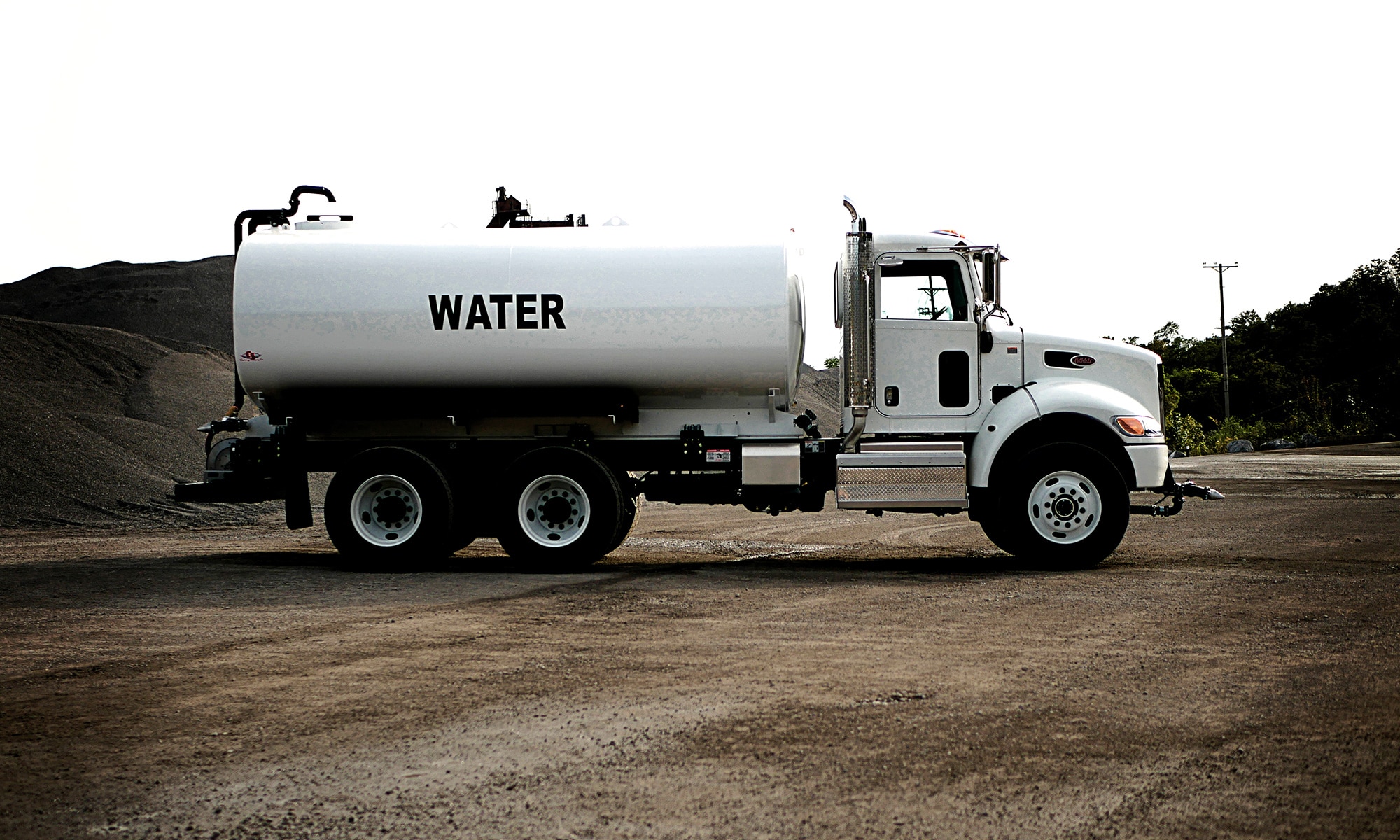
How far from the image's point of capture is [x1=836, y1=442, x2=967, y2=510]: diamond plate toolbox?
1221 cm

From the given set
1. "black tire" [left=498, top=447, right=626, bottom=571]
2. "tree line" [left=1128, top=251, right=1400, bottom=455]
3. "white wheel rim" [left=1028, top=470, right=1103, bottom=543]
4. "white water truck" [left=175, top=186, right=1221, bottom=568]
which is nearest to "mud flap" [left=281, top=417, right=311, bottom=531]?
"white water truck" [left=175, top=186, right=1221, bottom=568]

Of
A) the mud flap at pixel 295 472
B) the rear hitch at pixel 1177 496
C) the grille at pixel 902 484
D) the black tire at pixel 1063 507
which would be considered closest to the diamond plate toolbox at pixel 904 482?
the grille at pixel 902 484

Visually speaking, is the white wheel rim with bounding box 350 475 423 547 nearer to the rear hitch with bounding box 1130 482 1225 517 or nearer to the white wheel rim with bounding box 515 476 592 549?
the white wheel rim with bounding box 515 476 592 549

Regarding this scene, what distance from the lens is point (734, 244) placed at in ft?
40.5

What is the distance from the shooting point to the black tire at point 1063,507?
1204 centimetres

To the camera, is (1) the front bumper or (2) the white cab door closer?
(1) the front bumper

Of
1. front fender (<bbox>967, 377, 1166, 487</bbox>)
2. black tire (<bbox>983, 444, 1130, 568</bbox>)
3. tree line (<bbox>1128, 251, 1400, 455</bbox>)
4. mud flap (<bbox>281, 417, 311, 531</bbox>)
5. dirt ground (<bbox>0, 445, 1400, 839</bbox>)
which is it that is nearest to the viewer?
dirt ground (<bbox>0, 445, 1400, 839</bbox>)

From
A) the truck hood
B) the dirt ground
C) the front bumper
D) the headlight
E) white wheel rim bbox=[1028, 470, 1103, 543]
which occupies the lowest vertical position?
the dirt ground

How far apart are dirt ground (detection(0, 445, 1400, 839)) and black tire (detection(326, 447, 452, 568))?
2.14 ft

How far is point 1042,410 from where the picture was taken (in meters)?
12.2

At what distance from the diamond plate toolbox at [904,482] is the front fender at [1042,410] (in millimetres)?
247

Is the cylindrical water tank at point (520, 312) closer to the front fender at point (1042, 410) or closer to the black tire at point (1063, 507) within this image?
the front fender at point (1042, 410)

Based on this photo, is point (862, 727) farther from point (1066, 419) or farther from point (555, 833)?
point (1066, 419)

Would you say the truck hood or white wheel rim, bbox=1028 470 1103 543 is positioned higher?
the truck hood
